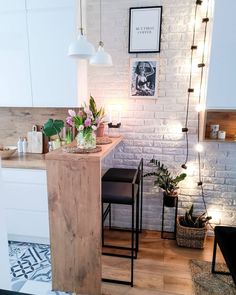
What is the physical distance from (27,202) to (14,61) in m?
1.40

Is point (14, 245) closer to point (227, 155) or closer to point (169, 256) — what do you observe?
point (169, 256)

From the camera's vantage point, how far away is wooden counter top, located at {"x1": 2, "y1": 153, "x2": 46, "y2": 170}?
2.29m

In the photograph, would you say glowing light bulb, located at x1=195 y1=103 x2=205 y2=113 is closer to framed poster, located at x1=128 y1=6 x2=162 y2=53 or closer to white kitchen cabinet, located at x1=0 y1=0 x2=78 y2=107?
framed poster, located at x1=128 y1=6 x2=162 y2=53

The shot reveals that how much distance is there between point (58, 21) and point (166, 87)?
1208 mm

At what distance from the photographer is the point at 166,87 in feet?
7.98

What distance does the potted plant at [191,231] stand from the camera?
93.2 inches

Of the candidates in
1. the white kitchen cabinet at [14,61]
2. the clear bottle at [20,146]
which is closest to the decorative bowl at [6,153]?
the clear bottle at [20,146]

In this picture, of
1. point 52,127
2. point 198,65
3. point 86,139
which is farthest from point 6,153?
point 198,65

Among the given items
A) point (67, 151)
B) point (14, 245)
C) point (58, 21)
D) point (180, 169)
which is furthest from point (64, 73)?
point (14, 245)

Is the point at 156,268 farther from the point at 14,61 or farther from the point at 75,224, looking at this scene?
the point at 14,61

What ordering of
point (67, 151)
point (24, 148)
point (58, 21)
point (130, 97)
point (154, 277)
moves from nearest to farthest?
point (67, 151), point (154, 277), point (58, 21), point (130, 97), point (24, 148)

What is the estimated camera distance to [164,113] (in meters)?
2.49

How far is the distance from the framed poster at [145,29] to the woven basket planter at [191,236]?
182cm

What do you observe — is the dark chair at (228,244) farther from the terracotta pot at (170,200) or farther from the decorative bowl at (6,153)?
the decorative bowl at (6,153)
